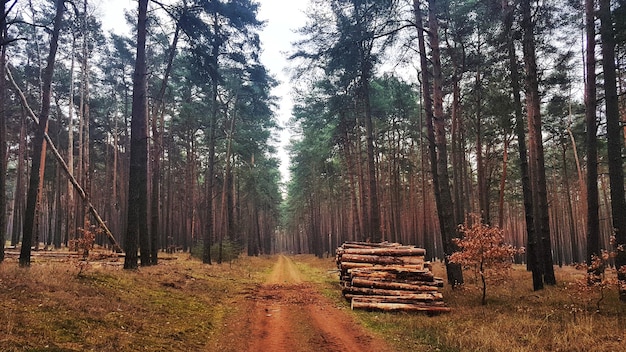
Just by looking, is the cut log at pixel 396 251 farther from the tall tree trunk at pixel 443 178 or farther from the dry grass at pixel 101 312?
the dry grass at pixel 101 312

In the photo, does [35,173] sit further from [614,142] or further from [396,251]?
[614,142]

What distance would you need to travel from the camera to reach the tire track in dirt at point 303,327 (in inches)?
298

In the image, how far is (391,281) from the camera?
1270 cm

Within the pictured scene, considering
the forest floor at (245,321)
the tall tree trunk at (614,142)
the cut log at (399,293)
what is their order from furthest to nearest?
the cut log at (399,293) < the tall tree trunk at (614,142) < the forest floor at (245,321)

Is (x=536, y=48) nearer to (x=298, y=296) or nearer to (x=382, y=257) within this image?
(x=382, y=257)

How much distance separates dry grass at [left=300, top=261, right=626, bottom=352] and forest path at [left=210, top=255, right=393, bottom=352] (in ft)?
1.90

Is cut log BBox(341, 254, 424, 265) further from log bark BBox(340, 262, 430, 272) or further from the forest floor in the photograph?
A: the forest floor

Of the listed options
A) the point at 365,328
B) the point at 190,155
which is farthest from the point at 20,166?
the point at 365,328

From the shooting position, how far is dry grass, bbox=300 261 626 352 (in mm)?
7461

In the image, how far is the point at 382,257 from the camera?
46.8 ft

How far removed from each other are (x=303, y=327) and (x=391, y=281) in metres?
4.57

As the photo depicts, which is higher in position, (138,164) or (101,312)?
(138,164)

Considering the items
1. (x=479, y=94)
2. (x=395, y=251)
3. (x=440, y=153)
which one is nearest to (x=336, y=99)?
(x=479, y=94)

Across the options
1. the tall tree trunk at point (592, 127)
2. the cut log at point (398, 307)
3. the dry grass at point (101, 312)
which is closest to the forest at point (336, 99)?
the tall tree trunk at point (592, 127)
